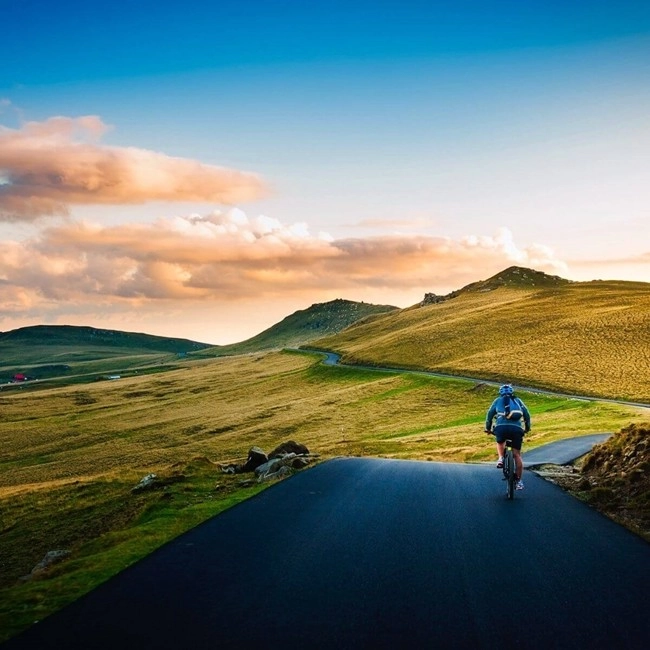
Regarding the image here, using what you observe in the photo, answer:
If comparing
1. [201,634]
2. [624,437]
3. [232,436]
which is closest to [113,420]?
[232,436]

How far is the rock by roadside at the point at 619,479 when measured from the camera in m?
16.0

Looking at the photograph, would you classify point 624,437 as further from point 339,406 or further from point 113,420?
point 113,420

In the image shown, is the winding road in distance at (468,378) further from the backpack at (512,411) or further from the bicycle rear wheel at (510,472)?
the bicycle rear wheel at (510,472)

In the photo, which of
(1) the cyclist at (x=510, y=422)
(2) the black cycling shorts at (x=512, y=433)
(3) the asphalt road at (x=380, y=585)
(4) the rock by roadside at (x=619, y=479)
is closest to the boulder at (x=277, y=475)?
(3) the asphalt road at (x=380, y=585)

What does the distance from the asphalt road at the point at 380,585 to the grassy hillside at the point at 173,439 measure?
1689 mm

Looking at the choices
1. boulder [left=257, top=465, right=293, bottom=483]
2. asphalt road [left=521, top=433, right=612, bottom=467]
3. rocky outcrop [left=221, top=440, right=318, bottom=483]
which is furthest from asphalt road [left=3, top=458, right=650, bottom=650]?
asphalt road [left=521, top=433, right=612, bottom=467]

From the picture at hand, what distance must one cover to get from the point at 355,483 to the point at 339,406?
62921 millimetres

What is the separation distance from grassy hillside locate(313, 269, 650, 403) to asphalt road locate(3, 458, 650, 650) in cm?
5578

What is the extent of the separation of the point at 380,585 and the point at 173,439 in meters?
71.8

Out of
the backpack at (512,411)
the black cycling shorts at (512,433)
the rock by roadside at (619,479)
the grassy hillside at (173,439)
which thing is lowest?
the grassy hillside at (173,439)

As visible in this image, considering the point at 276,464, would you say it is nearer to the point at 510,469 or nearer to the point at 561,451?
the point at 510,469

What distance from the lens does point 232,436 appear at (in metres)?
72.5

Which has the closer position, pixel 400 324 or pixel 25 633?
pixel 25 633

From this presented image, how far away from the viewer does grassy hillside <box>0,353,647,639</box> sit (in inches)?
695
